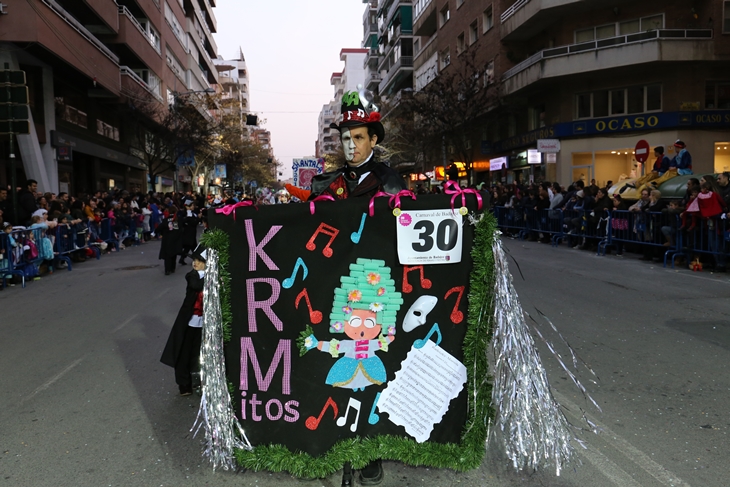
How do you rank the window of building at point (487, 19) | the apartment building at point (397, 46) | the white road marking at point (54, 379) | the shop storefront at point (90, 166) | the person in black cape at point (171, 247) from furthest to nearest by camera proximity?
the apartment building at point (397, 46), the window of building at point (487, 19), the shop storefront at point (90, 166), the person in black cape at point (171, 247), the white road marking at point (54, 379)

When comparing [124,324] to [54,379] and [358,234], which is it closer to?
[54,379]

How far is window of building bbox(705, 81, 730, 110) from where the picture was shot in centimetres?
2656

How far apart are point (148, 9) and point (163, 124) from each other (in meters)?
7.38

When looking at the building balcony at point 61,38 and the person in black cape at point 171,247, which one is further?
the building balcony at point 61,38

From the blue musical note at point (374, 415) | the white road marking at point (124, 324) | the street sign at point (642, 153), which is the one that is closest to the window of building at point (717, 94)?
the street sign at point (642, 153)

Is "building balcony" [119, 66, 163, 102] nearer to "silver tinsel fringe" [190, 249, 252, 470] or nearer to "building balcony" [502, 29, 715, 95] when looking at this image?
"building balcony" [502, 29, 715, 95]

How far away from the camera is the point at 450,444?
3.20 metres

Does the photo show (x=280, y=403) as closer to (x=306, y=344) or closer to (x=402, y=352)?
(x=306, y=344)

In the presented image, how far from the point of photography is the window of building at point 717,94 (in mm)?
26562

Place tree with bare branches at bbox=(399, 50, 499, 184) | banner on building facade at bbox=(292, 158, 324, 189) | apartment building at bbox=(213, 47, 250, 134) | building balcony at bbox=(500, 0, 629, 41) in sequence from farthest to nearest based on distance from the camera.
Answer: apartment building at bbox=(213, 47, 250, 134)
tree with bare branches at bbox=(399, 50, 499, 184)
building balcony at bbox=(500, 0, 629, 41)
banner on building facade at bbox=(292, 158, 324, 189)

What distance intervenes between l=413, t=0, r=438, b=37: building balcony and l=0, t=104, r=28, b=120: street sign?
39.1m

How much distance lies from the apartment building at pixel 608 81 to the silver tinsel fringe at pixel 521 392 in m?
21.1

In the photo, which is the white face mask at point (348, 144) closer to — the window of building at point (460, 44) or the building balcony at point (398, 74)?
the window of building at point (460, 44)

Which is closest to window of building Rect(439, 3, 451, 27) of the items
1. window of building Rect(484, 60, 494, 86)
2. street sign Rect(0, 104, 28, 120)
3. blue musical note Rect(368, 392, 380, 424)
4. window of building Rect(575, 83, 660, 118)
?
window of building Rect(484, 60, 494, 86)
